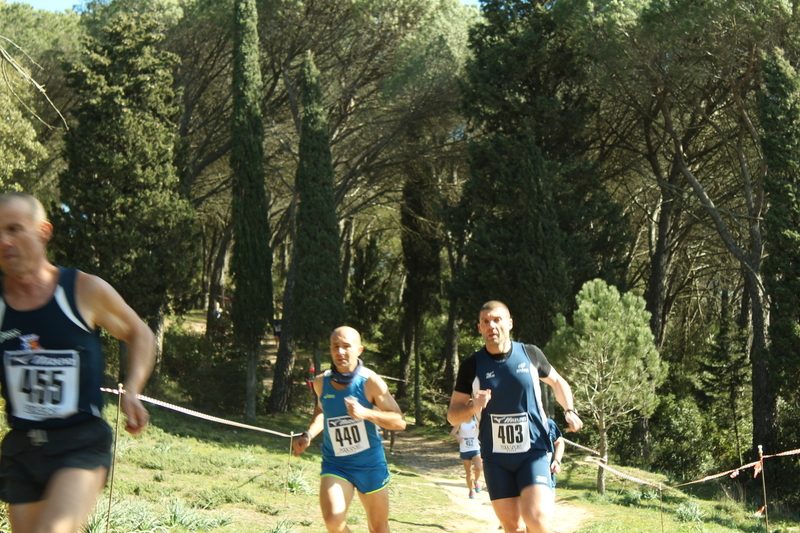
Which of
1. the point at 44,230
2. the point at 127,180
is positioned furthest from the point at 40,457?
the point at 127,180

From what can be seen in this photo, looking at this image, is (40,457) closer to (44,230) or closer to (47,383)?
(47,383)

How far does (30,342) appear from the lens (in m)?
3.09

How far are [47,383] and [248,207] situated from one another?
21661mm

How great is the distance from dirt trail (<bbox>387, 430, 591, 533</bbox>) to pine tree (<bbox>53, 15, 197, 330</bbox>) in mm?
8396

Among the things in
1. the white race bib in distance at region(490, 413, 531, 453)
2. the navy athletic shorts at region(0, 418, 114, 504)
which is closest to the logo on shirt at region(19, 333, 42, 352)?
the navy athletic shorts at region(0, 418, 114, 504)

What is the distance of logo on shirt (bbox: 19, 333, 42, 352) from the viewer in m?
3.08

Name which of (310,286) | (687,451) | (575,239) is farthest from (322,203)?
(687,451)

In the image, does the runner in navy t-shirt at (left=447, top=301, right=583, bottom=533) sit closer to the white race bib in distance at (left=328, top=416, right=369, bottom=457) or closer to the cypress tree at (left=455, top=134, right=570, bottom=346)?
the white race bib in distance at (left=328, top=416, right=369, bottom=457)

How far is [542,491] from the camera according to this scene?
5090 mm

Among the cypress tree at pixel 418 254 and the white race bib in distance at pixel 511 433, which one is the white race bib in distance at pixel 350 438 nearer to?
the white race bib in distance at pixel 511 433

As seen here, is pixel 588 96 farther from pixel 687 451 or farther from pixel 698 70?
pixel 687 451

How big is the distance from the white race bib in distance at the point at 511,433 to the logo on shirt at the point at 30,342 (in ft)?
10.0

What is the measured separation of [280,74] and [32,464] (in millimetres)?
26361

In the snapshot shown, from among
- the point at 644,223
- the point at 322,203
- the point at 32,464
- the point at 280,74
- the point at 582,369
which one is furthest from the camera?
the point at 644,223
